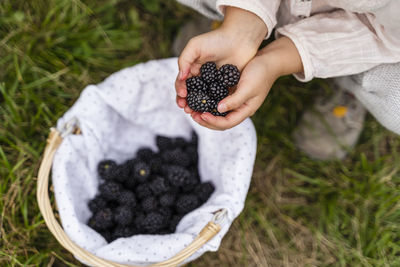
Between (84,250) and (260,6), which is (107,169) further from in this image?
(260,6)

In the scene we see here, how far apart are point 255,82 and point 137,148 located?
94 centimetres

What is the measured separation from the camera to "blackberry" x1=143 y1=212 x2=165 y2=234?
5.65 feet

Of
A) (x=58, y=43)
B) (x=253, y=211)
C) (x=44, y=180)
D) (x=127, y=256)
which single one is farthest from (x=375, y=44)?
(x=58, y=43)

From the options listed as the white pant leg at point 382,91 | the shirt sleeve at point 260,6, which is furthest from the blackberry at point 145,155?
the white pant leg at point 382,91

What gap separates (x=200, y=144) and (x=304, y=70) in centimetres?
74

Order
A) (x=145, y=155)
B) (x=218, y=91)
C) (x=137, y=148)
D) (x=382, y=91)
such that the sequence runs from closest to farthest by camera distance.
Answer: (x=218, y=91) → (x=382, y=91) → (x=145, y=155) → (x=137, y=148)

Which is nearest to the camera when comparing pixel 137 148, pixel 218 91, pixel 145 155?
pixel 218 91

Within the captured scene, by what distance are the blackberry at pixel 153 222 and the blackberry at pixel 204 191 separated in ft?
0.78

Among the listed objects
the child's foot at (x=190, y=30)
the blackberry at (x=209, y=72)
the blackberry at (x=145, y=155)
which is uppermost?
the blackberry at (x=209, y=72)

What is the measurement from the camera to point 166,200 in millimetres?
1803

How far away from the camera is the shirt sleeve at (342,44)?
1471 millimetres

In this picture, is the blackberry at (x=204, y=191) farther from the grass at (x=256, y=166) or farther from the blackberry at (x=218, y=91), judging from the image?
the blackberry at (x=218, y=91)

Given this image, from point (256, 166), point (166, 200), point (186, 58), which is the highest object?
point (186, 58)

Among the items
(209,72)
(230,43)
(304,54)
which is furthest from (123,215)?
(304,54)
